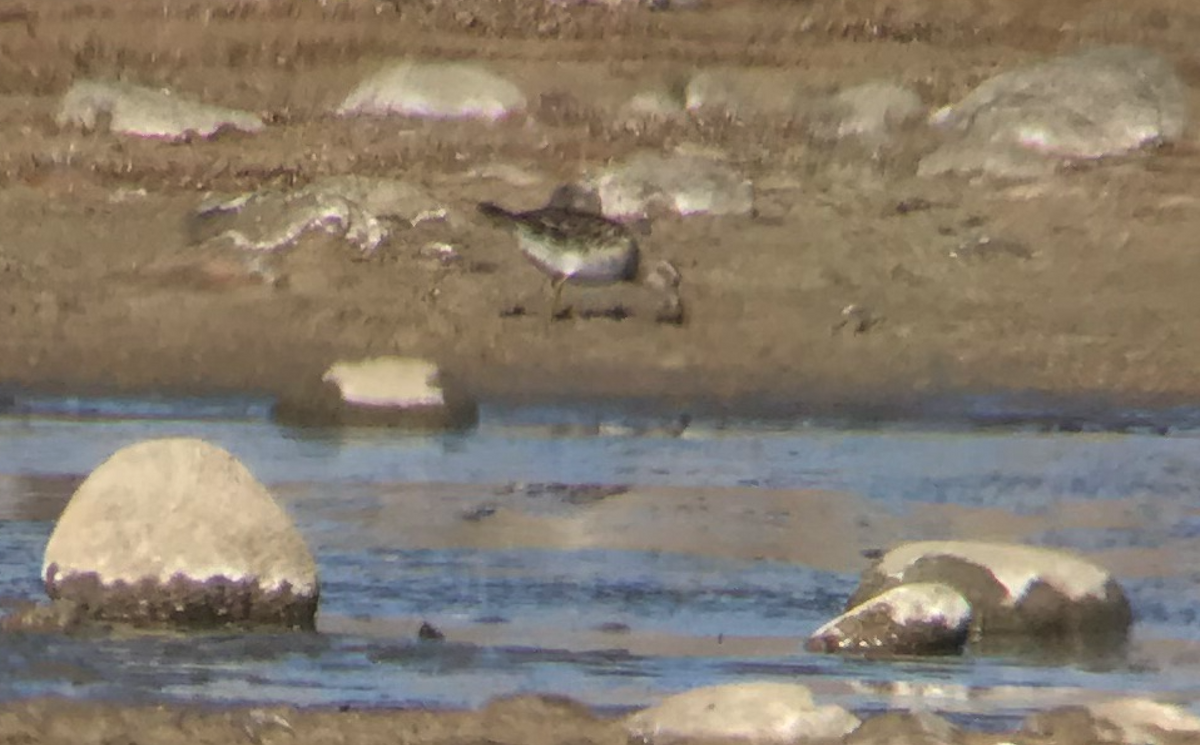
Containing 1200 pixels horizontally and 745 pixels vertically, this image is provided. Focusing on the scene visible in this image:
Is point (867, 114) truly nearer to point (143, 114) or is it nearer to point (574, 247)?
point (574, 247)

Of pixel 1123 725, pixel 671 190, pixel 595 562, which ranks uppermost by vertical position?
pixel 1123 725

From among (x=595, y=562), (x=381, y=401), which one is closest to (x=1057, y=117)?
(x=381, y=401)

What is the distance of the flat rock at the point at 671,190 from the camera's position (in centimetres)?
1884

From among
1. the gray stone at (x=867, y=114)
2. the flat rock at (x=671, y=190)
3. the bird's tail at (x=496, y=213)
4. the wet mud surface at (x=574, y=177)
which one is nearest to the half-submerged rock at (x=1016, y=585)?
the wet mud surface at (x=574, y=177)

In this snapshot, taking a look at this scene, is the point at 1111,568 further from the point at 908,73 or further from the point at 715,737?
the point at 908,73

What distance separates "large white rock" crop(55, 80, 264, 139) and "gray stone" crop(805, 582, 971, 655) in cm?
1223

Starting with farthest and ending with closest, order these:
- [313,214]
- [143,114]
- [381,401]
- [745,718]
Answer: [143,114], [313,214], [381,401], [745,718]

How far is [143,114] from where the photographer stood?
2089 centimetres

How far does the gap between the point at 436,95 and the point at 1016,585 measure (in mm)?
12187

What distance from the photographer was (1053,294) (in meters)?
17.8

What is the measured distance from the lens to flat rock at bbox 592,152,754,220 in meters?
18.8

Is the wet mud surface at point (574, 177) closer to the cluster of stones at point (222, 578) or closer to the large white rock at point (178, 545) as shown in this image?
the cluster of stones at point (222, 578)

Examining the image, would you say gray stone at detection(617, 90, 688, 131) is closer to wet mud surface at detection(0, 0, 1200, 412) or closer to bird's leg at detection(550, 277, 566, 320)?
wet mud surface at detection(0, 0, 1200, 412)

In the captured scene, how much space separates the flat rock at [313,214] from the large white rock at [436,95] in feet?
7.14
